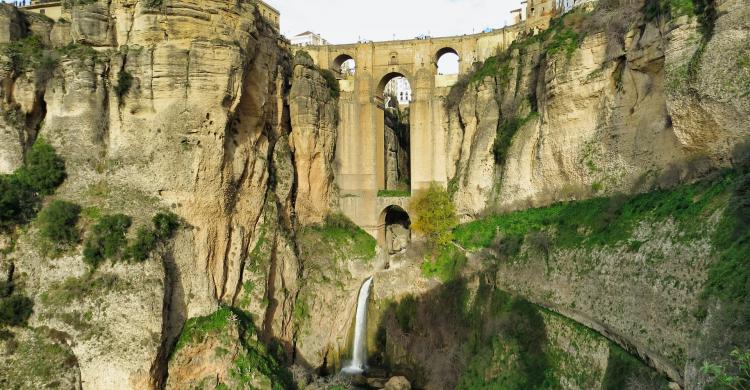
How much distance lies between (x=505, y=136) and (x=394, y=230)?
33.6 ft

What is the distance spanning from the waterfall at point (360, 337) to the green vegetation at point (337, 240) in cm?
223

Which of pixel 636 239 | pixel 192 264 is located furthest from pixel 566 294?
pixel 192 264

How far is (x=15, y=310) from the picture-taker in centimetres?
1500

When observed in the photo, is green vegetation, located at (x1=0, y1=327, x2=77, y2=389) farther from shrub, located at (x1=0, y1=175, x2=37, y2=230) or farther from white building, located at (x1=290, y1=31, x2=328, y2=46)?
white building, located at (x1=290, y1=31, x2=328, y2=46)

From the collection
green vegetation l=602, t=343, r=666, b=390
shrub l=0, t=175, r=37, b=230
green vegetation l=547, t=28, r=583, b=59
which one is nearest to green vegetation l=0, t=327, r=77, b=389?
shrub l=0, t=175, r=37, b=230

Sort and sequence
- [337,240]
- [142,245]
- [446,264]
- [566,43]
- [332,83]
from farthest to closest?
[332,83] < [337,240] < [446,264] < [566,43] < [142,245]

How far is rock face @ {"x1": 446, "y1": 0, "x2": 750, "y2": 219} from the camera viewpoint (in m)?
13.8

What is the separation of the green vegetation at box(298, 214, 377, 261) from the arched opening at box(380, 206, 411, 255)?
6.34 ft

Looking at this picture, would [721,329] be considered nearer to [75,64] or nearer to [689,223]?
[689,223]

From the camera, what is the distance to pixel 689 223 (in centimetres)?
1169

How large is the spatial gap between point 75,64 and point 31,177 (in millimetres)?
4359

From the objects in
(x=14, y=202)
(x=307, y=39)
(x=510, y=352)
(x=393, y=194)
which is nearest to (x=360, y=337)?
(x=393, y=194)

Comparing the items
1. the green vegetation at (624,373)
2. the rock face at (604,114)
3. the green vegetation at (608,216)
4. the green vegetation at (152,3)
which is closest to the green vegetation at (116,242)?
the green vegetation at (152,3)

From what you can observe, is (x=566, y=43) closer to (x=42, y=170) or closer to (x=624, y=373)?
(x=624, y=373)
